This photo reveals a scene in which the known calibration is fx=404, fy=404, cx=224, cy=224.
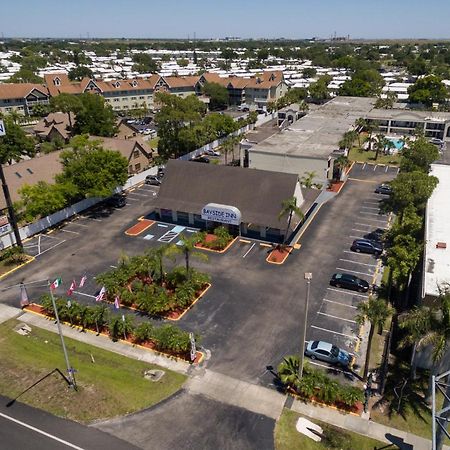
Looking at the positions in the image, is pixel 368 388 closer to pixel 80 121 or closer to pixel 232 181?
pixel 232 181

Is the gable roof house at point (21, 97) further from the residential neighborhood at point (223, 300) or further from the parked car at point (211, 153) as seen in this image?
the parked car at point (211, 153)

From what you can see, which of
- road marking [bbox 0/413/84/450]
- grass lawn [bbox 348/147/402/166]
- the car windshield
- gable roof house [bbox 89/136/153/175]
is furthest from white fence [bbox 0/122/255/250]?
grass lawn [bbox 348/147/402/166]

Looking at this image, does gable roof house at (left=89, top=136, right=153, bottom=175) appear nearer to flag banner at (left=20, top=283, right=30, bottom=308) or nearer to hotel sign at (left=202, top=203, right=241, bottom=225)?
hotel sign at (left=202, top=203, right=241, bottom=225)

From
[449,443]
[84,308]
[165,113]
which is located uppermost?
[165,113]

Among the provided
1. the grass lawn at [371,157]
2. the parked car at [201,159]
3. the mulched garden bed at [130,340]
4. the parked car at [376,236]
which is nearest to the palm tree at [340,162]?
the grass lawn at [371,157]

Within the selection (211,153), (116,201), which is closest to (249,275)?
(116,201)

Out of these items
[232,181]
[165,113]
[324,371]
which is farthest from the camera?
[165,113]

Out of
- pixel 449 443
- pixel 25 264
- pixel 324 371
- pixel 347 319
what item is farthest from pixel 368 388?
pixel 25 264
